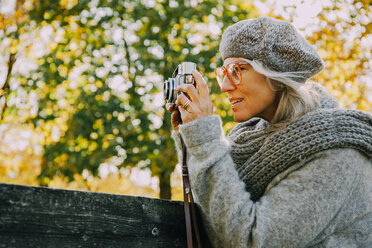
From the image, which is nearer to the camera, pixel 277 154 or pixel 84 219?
pixel 84 219

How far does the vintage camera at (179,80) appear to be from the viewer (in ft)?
5.69

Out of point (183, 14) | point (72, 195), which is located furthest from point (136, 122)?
point (72, 195)

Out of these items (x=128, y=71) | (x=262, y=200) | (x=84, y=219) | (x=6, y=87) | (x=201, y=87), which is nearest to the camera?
(x=84, y=219)

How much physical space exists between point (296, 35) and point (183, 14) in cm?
541

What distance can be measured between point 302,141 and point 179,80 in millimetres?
575

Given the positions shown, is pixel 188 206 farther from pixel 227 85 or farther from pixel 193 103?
pixel 227 85

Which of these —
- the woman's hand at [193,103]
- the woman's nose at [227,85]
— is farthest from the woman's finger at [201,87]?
the woman's nose at [227,85]

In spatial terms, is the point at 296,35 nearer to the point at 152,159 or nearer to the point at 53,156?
the point at 152,159

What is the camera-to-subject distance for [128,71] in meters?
7.29

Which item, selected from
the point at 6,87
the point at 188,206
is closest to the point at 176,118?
the point at 188,206

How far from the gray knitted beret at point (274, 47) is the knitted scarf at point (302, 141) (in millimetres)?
234

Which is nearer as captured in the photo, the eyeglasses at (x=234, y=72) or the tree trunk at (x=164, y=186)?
the eyeglasses at (x=234, y=72)

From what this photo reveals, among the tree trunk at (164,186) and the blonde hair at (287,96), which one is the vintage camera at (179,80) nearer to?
the blonde hair at (287,96)

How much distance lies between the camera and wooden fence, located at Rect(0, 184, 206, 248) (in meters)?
1.14
